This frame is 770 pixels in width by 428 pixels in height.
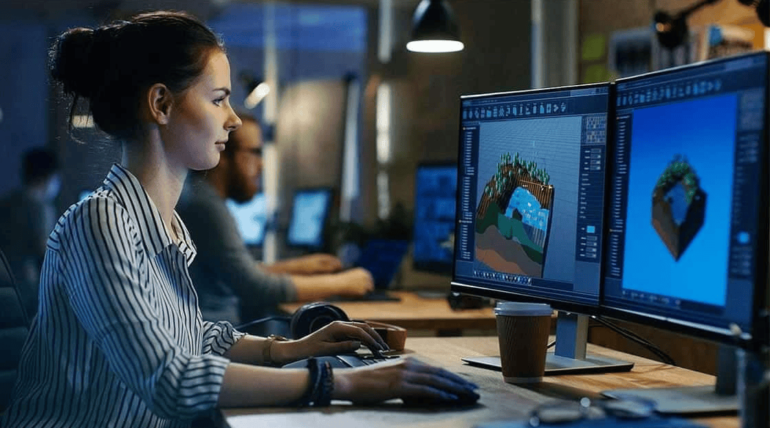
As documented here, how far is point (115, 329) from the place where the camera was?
1453mm

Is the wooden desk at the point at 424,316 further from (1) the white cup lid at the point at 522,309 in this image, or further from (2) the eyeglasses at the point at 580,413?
Result: (2) the eyeglasses at the point at 580,413

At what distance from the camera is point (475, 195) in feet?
6.45

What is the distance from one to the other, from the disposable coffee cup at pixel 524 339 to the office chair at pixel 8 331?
3.18 ft

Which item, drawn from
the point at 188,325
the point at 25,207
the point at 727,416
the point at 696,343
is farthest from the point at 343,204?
the point at 727,416

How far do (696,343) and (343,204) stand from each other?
3.78 m

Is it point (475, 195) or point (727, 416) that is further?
point (475, 195)

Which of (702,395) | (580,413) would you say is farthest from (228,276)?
(580,413)

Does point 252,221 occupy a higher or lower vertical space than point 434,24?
lower

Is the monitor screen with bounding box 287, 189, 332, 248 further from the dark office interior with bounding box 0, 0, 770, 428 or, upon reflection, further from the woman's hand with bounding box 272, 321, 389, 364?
the woman's hand with bounding box 272, 321, 389, 364

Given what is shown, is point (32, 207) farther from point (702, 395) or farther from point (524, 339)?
point (702, 395)

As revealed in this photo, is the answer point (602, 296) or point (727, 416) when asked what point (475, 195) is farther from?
point (727, 416)

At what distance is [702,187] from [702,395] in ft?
1.07

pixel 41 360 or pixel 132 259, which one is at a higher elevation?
pixel 132 259

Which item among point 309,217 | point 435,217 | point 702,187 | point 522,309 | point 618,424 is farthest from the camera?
point 309,217
